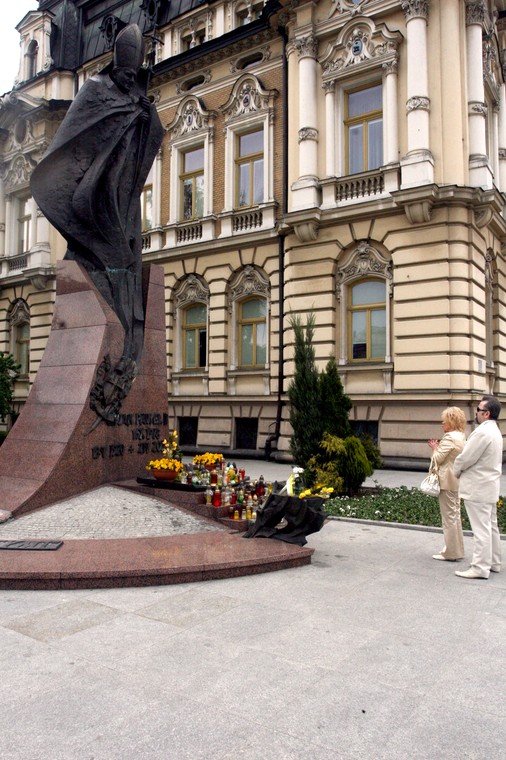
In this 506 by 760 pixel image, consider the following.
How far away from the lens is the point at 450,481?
687 centimetres

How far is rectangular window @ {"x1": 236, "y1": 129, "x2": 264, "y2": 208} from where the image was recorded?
22.3 metres

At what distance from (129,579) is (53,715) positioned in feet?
8.06

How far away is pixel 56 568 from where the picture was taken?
592cm

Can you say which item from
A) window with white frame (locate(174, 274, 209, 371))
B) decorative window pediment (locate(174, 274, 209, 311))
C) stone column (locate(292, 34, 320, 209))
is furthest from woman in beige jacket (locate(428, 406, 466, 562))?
decorative window pediment (locate(174, 274, 209, 311))

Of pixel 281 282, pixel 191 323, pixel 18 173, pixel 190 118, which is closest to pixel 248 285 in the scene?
pixel 281 282

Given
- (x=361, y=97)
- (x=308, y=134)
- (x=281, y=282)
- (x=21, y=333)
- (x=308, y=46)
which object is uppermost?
(x=308, y=46)

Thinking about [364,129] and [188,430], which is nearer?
[364,129]

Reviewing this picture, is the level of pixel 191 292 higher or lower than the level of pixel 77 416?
higher

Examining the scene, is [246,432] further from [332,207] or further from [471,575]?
[471,575]

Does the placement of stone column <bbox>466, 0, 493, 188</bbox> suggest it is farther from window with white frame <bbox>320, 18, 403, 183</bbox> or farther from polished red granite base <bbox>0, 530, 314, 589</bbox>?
polished red granite base <bbox>0, 530, 314, 589</bbox>

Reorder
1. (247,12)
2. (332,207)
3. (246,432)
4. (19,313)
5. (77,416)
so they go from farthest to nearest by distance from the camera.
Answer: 1. (19,313)
2. (247,12)
3. (246,432)
4. (332,207)
5. (77,416)

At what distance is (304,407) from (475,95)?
11364mm

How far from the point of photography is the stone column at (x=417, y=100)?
56.5 ft

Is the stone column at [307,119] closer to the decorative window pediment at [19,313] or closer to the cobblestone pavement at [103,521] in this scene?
the cobblestone pavement at [103,521]
